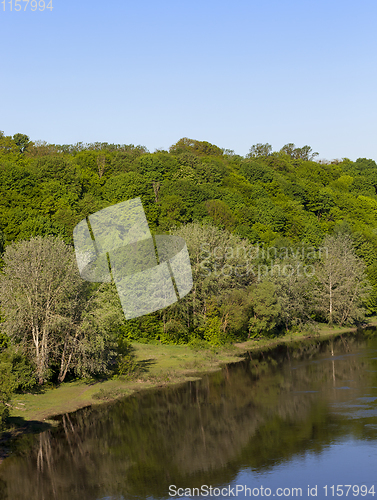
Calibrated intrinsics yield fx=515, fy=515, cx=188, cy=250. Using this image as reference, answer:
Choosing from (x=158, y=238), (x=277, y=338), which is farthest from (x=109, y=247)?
(x=277, y=338)

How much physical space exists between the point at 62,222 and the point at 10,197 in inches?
361

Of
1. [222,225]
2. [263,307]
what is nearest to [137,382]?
[263,307]

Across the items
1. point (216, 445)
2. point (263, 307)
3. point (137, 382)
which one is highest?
point (263, 307)

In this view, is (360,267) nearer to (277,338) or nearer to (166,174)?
(277,338)

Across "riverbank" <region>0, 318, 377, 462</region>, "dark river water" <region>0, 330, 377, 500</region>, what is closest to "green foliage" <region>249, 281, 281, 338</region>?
"riverbank" <region>0, 318, 377, 462</region>

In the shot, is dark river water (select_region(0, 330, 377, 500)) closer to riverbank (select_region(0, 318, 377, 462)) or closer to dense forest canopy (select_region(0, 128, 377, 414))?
riverbank (select_region(0, 318, 377, 462))

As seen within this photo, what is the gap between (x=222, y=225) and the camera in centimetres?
10238

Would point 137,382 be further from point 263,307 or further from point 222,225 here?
point 222,225

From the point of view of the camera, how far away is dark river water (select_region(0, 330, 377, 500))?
28.1 m

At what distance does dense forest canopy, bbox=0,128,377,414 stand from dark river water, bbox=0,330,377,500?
10995mm

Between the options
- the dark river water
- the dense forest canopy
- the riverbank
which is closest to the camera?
the dark river water

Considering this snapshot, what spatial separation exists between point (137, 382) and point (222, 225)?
185 feet

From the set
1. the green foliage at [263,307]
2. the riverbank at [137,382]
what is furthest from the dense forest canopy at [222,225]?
the riverbank at [137,382]

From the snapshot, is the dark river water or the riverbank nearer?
the dark river water
